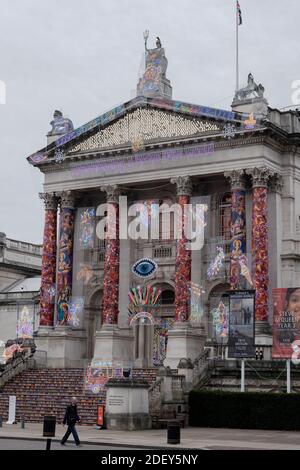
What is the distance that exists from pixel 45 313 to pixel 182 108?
14839 millimetres

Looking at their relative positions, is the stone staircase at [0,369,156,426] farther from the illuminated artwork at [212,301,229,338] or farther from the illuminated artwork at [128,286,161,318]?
the illuminated artwork at [128,286,161,318]

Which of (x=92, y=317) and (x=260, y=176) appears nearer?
(x=260, y=176)

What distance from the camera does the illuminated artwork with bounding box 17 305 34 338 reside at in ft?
212

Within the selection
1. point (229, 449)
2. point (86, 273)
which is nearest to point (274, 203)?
point (86, 273)

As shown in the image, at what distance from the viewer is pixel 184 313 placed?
157ft

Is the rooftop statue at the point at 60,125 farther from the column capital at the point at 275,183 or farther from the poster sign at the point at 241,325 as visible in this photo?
the poster sign at the point at 241,325

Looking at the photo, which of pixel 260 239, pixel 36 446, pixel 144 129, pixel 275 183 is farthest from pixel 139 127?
pixel 36 446

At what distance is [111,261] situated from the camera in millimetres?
51219

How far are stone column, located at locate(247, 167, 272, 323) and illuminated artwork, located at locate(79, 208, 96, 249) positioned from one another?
11.5m

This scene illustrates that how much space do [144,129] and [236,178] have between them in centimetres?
688

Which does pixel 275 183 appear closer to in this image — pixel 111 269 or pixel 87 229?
pixel 111 269

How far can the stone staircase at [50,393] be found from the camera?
4097 centimetres
